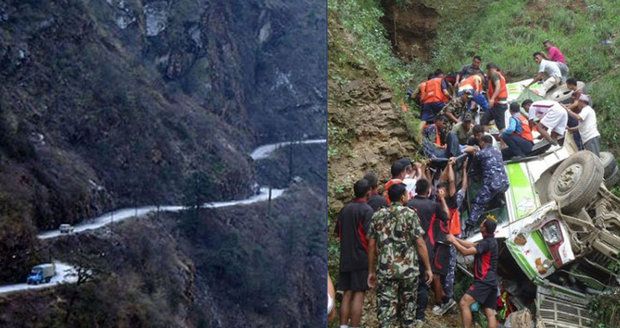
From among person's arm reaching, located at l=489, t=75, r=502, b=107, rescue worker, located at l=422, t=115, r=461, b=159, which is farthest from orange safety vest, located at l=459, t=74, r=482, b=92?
rescue worker, located at l=422, t=115, r=461, b=159

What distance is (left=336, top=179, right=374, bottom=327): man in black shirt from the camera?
23.8 feet

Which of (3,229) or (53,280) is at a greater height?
(3,229)

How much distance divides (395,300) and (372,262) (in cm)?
37

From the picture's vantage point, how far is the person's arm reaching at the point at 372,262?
7.01 m

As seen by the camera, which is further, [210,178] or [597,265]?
[597,265]

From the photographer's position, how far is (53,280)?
4.50 metres

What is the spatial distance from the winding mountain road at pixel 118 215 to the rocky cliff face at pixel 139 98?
1.9 inches

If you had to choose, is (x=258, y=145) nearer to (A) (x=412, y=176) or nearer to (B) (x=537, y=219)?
(A) (x=412, y=176)

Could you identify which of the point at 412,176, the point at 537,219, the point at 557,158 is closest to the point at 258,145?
the point at 412,176

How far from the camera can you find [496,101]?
39.2 feet

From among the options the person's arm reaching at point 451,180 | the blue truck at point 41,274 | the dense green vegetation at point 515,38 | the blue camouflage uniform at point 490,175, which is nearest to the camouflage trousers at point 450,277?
the person's arm reaching at point 451,180

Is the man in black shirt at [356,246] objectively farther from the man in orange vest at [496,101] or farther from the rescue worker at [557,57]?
the rescue worker at [557,57]

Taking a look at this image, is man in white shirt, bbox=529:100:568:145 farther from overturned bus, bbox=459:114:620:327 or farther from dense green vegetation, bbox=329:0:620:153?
dense green vegetation, bbox=329:0:620:153

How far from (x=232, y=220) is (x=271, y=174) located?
440mm
